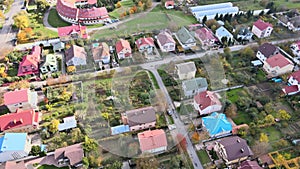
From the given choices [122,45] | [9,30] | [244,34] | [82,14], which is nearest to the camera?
[122,45]

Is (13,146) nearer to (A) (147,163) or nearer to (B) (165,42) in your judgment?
Result: (A) (147,163)

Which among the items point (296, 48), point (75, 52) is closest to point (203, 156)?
point (75, 52)

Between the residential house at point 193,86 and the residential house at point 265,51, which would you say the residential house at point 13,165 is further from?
the residential house at point 265,51

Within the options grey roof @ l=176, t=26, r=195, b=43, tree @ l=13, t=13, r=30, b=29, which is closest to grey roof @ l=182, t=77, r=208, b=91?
grey roof @ l=176, t=26, r=195, b=43

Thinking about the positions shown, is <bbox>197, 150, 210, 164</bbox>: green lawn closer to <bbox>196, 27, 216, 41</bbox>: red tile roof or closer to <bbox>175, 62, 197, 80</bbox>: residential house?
<bbox>175, 62, 197, 80</bbox>: residential house

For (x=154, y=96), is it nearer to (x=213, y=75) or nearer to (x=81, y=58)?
(x=213, y=75)

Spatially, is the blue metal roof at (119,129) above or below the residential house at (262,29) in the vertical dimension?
below

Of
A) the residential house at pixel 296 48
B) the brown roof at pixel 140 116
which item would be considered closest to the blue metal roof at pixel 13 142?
the brown roof at pixel 140 116

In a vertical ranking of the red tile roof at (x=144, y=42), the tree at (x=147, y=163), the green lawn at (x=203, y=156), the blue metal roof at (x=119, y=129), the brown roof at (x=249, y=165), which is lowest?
the green lawn at (x=203, y=156)
